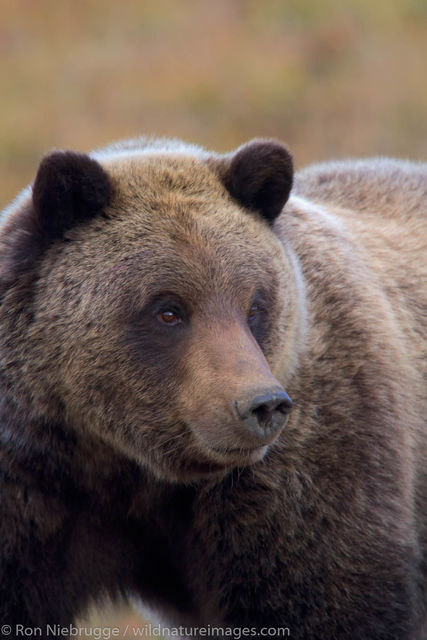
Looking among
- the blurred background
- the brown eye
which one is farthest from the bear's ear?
the blurred background

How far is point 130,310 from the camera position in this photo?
5059 mm

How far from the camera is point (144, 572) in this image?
19.4 ft

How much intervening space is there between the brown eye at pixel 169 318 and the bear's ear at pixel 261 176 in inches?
30.3

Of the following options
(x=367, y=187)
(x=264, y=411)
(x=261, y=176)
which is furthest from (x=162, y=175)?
(x=367, y=187)

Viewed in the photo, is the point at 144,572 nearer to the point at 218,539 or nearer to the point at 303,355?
the point at 218,539

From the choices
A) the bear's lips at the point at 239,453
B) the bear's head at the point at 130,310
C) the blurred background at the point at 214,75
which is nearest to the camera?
the bear's lips at the point at 239,453

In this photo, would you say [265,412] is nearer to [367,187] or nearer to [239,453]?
[239,453]

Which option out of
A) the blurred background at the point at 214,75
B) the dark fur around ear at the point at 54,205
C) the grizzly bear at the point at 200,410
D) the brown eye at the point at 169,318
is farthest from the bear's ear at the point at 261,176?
the blurred background at the point at 214,75

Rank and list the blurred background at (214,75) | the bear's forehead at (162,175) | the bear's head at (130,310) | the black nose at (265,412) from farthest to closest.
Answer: the blurred background at (214,75), the bear's forehead at (162,175), the bear's head at (130,310), the black nose at (265,412)

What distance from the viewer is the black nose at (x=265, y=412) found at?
455 centimetres

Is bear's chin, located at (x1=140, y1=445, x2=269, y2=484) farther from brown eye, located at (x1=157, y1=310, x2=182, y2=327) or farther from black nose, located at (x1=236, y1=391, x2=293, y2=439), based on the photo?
brown eye, located at (x1=157, y1=310, x2=182, y2=327)

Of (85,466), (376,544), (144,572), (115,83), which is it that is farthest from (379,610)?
(115,83)

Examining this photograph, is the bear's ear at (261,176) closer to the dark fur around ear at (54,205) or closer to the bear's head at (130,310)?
the bear's head at (130,310)

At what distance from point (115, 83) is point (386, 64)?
4.55 m
